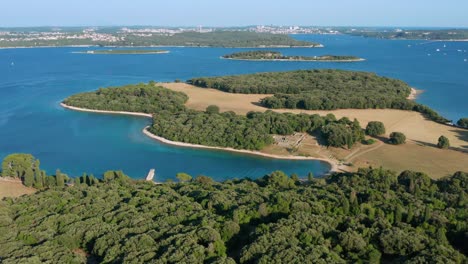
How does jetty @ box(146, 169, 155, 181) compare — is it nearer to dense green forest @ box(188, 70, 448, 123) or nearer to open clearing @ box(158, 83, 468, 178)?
open clearing @ box(158, 83, 468, 178)

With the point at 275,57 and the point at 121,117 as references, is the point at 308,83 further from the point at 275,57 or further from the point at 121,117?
the point at 275,57

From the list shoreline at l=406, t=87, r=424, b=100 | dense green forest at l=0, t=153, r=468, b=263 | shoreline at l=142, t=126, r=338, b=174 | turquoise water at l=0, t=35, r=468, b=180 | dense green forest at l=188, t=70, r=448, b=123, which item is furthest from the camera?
shoreline at l=406, t=87, r=424, b=100

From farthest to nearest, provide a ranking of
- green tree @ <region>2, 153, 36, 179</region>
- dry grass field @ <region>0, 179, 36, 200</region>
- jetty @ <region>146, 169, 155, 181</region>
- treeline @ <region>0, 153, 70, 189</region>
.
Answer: jetty @ <region>146, 169, 155, 181</region> < green tree @ <region>2, 153, 36, 179</region> < treeline @ <region>0, 153, 70, 189</region> < dry grass field @ <region>0, 179, 36, 200</region>

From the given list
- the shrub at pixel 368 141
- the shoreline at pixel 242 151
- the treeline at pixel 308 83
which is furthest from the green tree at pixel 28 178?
the treeline at pixel 308 83

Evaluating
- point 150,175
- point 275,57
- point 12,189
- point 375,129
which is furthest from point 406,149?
point 275,57

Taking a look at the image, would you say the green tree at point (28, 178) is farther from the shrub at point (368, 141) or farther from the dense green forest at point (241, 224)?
the shrub at point (368, 141)

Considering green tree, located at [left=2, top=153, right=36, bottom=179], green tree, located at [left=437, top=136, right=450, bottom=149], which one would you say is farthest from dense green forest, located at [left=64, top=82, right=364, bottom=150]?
green tree, located at [left=2, top=153, right=36, bottom=179]

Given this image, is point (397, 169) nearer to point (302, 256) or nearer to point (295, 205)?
point (295, 205)
